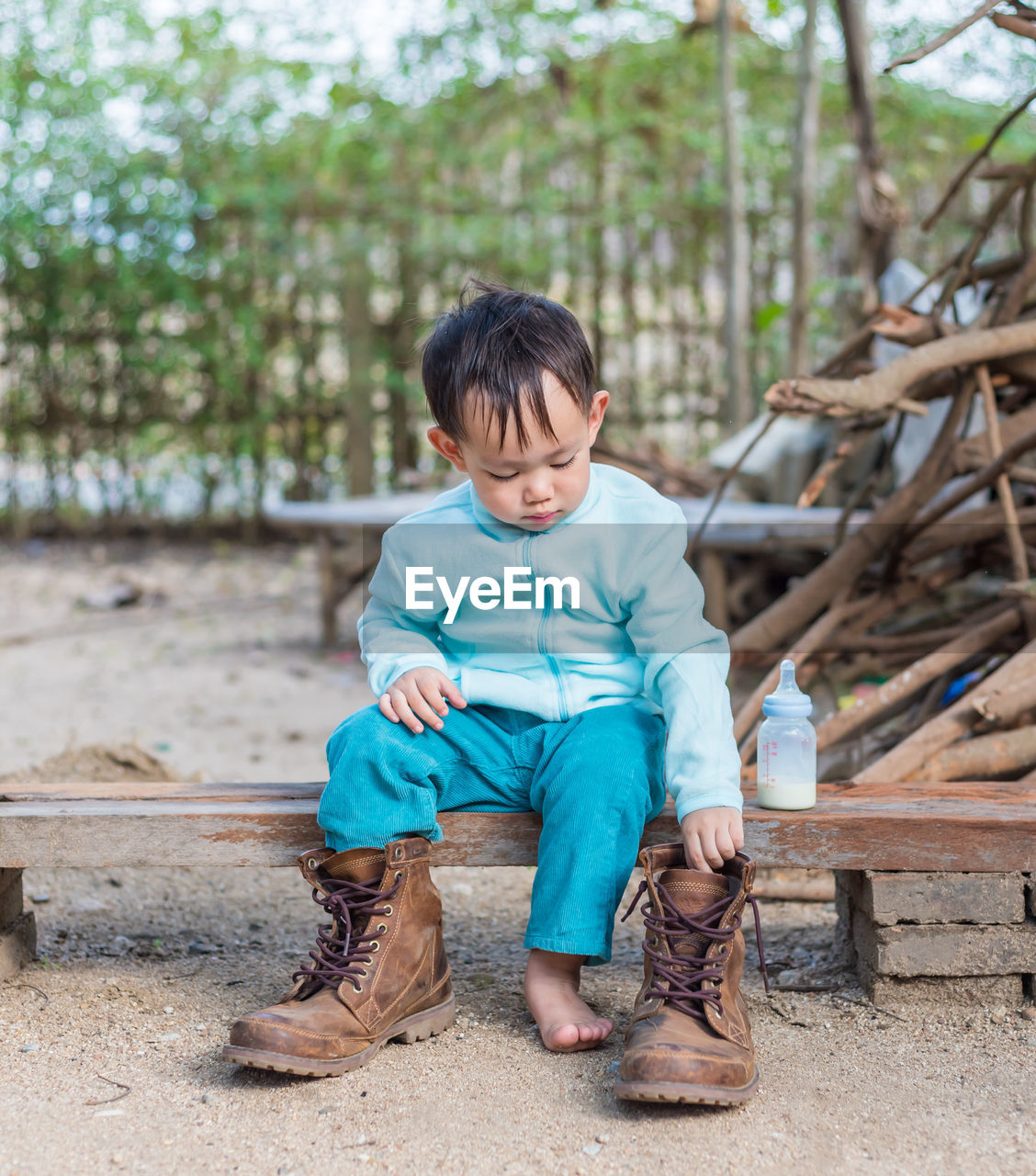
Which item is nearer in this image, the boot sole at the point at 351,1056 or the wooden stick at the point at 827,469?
the boot sole at the point at 351,1056

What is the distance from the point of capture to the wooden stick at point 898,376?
2.31m

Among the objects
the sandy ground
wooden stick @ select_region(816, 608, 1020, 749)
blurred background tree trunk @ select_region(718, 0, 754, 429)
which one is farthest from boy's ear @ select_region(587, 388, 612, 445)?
blurred background tree trunk @ select_region(718, 0, 754, 429)

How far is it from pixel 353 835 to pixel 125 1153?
51 centimetres

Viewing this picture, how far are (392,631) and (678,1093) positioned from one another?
2.71 ft

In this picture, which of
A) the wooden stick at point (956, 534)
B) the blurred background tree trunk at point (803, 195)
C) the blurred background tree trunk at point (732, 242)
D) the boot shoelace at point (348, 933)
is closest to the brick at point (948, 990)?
the boot shoelace at point (348, 933)

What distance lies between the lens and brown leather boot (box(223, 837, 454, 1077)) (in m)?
1.63

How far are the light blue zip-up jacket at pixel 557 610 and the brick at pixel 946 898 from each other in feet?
1.25

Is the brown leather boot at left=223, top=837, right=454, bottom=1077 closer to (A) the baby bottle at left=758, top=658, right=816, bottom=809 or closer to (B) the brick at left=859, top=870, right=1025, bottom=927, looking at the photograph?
(A) the baby bottle at left=758, top=658, right=816, bottom=809

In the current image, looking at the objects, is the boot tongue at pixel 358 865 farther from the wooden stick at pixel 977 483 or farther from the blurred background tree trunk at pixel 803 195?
the blurred background tree trunk at pixel 803 195

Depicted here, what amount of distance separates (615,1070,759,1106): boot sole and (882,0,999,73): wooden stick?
1.57 m

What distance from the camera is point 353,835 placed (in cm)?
174

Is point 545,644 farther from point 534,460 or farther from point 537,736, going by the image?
point 534,460

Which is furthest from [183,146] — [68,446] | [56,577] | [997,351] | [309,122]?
[997,351]

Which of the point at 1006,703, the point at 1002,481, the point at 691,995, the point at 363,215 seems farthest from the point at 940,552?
the point at 363,215
